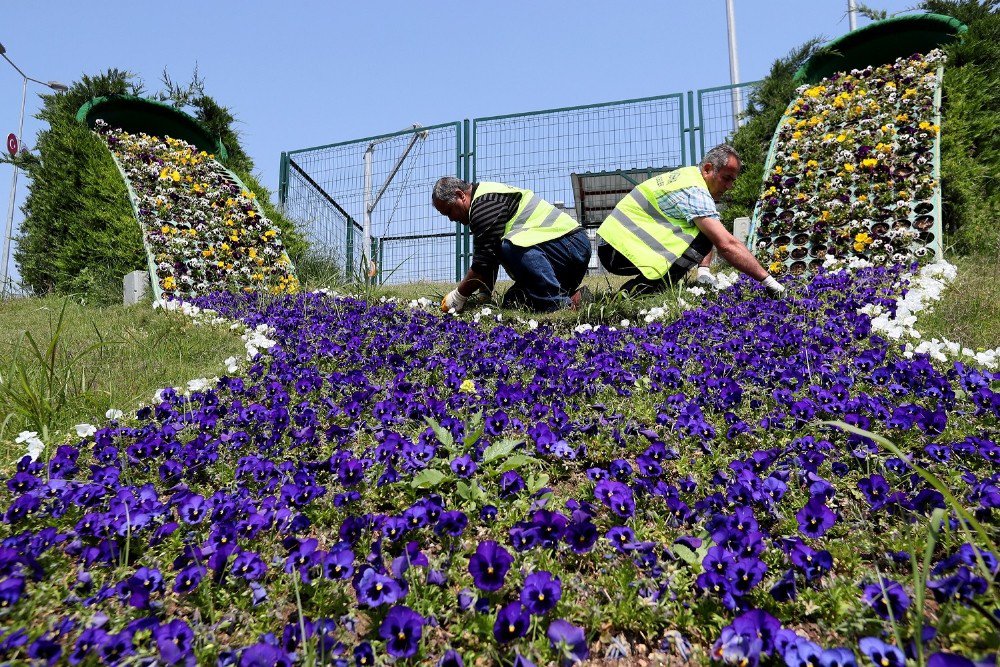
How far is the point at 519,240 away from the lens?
16.5ft

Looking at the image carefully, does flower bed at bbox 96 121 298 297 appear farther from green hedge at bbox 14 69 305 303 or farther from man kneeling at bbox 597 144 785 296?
man kneeling at bbox 597 144 785 296

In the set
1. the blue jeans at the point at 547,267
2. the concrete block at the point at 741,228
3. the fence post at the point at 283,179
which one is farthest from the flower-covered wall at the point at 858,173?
the fence post at the point at 283,179

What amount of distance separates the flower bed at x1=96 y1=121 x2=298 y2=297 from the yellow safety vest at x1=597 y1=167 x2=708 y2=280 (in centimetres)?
388

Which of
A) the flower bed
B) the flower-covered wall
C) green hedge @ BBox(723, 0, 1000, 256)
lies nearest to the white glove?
the flower bed

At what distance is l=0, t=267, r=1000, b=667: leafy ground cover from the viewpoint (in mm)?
1174

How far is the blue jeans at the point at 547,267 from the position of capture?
5.04m

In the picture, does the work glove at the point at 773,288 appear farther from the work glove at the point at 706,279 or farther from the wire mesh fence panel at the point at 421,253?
the wire mesh fence panel at the point at 421,253

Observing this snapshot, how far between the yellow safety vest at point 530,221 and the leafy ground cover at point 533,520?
7.98 feet

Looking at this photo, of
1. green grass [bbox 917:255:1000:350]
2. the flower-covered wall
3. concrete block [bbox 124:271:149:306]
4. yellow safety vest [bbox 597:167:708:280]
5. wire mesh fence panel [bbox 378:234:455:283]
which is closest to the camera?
green grass [bbox 917:255:1000:350]

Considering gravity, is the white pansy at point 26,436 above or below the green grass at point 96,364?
below

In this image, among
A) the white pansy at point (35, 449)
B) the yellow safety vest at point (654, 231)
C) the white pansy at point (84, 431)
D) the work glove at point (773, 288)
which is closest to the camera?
the white pansy at point (35, 449)

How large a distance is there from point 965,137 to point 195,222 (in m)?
8.74

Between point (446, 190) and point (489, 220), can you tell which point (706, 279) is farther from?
point (446, 190)

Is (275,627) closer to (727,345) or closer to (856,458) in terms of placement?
(856,458)
